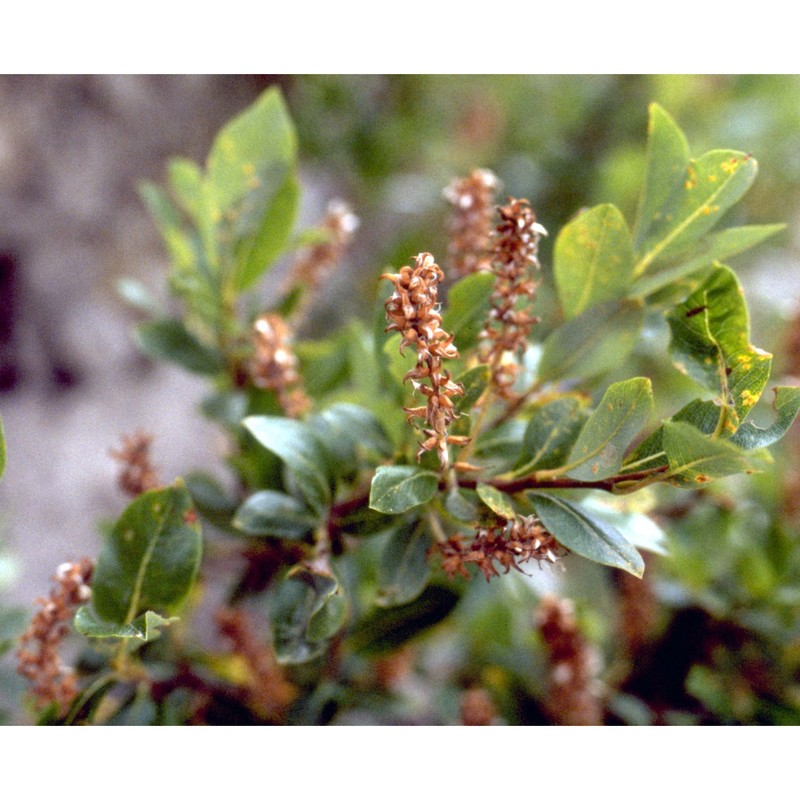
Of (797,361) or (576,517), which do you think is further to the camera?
(797,361)

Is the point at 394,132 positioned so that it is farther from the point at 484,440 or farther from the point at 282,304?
the point at 484,440

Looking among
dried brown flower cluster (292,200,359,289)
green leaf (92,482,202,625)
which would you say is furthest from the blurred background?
green leaf (92,482,202,625)

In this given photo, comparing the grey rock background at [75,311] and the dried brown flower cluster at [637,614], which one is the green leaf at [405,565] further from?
the grey rock background at [75,311]

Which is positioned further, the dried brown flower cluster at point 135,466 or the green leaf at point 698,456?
the dried brown flower cluster at point 135,466

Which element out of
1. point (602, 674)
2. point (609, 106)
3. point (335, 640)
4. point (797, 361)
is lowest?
point (602, 674)

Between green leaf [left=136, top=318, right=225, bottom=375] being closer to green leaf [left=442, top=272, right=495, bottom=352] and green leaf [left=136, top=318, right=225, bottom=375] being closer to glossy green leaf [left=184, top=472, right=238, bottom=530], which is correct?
glossy green leaf [left=184, top=472, right=238, bottom=530]

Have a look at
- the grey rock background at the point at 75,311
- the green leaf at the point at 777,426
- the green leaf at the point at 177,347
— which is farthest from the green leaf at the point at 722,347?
the grey rock background at the point at 75,311

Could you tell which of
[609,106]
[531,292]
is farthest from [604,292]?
[609,106]
